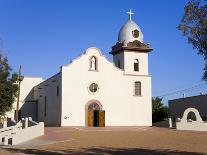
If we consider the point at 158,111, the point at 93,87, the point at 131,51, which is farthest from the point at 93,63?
the point at 158,111

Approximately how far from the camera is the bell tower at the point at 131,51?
4891 cm

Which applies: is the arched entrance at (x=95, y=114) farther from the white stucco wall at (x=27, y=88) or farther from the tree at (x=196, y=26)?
the tree at (x=196, y=26)

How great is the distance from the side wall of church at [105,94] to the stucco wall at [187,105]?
7999mm

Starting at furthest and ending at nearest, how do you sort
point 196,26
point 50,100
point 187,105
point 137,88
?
point 187,105
point 137,88
point 50,100
point 196,26

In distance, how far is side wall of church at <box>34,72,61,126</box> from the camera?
45.6 metres

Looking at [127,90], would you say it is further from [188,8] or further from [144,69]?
[188,8]

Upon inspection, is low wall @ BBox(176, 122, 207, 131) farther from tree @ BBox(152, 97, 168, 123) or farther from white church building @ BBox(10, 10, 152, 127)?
tree @ BBox(152, 97, 168, 123)

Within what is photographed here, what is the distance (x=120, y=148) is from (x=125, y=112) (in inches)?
967

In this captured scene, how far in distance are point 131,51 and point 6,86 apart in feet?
52.3

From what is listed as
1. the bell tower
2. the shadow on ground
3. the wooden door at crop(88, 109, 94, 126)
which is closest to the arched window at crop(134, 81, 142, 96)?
the bell tower

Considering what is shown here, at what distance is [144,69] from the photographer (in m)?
49.4

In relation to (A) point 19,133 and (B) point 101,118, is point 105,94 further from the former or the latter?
(A) point 19,133

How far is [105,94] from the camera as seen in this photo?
46594 millimetres

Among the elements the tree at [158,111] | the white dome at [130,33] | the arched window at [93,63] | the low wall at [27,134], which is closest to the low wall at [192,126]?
the arched window at [93,63]
